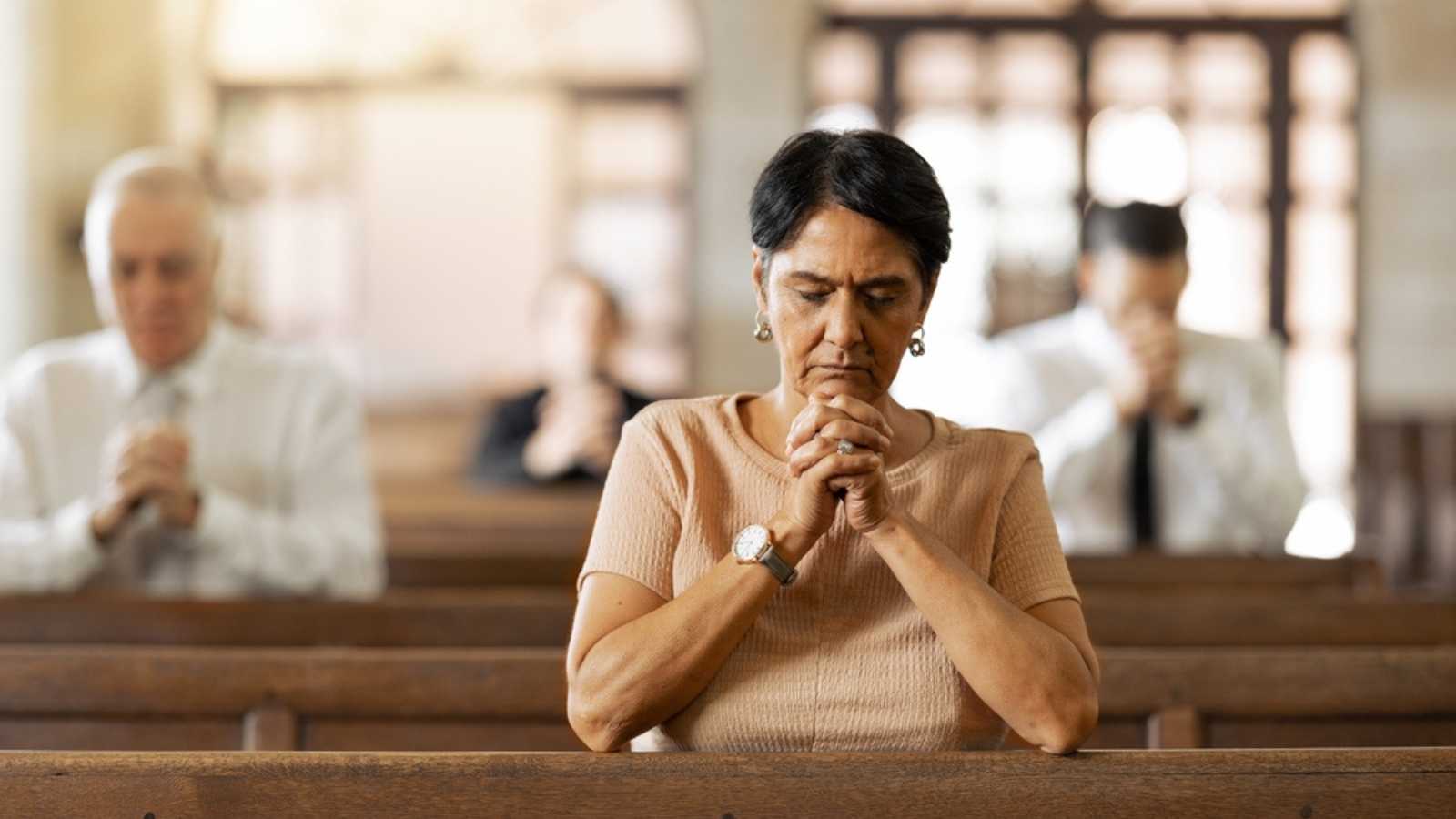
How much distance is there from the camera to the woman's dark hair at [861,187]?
6.75 feet

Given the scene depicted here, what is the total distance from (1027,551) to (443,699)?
1.12 m

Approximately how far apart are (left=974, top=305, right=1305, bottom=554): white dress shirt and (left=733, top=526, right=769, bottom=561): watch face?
2.69 m

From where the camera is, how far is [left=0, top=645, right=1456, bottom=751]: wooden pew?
291 centimetres

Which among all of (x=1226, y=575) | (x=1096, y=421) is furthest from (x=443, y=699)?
(x=1226, y=575)

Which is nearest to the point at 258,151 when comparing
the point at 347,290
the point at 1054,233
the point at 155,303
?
the point at 347,290

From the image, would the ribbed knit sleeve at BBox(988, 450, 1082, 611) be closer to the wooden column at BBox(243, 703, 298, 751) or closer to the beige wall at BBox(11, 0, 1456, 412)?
the wooden column at BBox(243, 703, 298, 751)

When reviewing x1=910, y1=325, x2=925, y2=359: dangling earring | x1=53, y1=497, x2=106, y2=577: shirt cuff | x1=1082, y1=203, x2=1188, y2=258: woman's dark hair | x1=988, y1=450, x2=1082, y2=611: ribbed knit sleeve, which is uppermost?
x1=1082, y1=203, x2=1188, y2=258: woman's dark hair

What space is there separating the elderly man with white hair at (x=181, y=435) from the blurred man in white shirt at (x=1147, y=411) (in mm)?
1835

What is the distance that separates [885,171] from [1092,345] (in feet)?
10.3

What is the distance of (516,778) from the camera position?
1.93 m

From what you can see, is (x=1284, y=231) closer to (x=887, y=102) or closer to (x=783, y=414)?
(x=887, y=102)

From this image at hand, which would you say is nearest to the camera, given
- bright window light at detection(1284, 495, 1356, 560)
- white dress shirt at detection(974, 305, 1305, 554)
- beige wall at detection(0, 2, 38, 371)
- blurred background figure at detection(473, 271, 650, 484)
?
white dress shirt at detection(974, 305, 1305, 554)

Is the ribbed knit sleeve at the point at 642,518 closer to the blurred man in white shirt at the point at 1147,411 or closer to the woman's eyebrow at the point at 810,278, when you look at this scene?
the woman's eyebrow at the point at 810,278

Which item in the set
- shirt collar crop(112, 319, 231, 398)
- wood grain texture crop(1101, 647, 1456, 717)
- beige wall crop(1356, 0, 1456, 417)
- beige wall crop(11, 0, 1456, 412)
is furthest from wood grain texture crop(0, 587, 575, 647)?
beige wall crop(1356, 0, 1456, 417)
